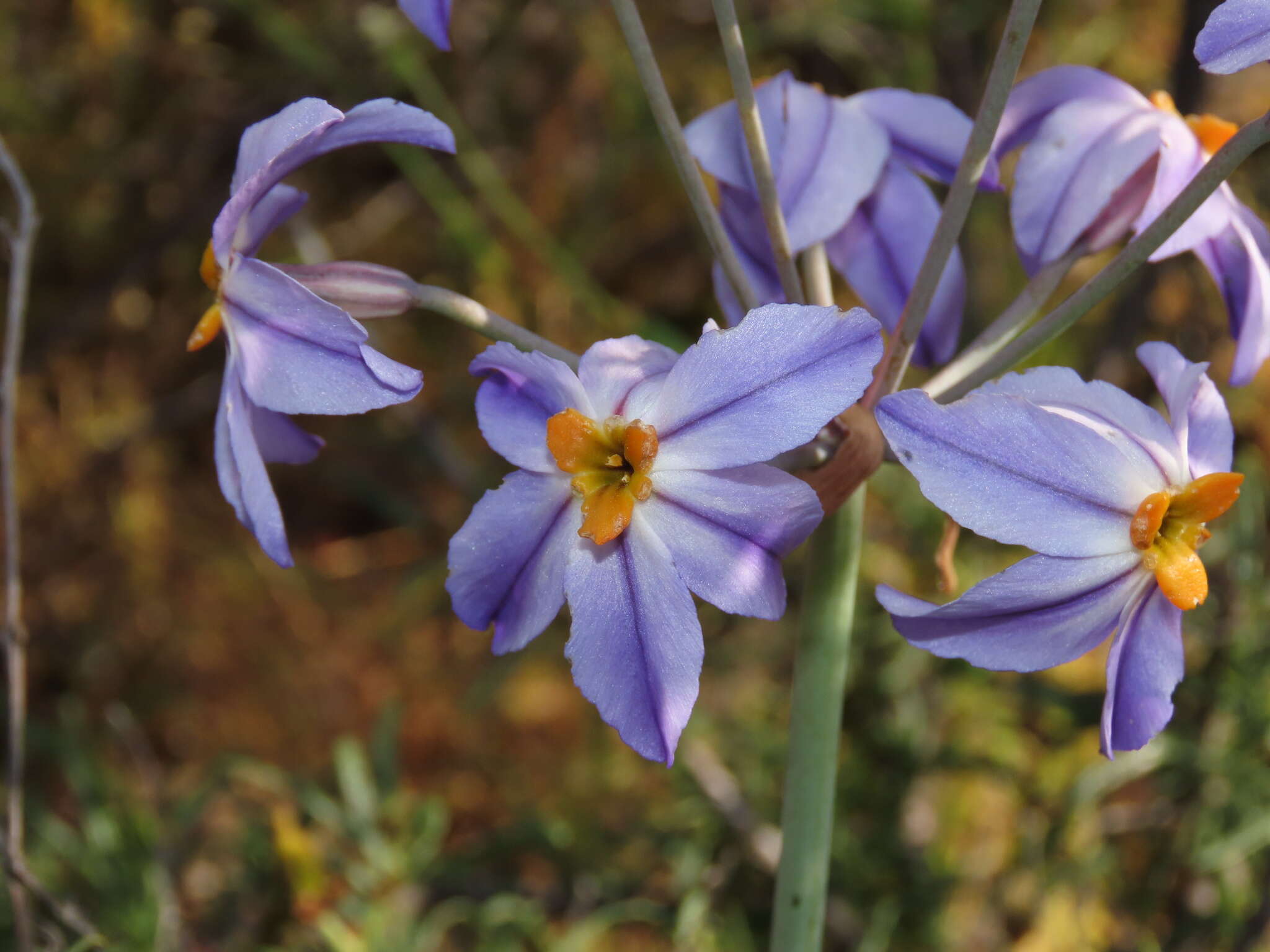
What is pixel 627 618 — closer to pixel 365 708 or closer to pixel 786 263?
pixel 786 263

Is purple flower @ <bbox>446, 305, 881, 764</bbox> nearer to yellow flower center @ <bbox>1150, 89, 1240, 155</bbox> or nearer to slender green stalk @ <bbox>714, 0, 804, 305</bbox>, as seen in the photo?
slender green stalk @ <bbox>714, 0, 804, 305</bbox>

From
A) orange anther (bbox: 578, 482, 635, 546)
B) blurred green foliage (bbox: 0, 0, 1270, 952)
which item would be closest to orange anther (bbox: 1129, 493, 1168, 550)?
orange anther (bbox: 578, 482, 635, 546)

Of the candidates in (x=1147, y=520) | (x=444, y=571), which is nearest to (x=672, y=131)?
(x=1147, y=520)

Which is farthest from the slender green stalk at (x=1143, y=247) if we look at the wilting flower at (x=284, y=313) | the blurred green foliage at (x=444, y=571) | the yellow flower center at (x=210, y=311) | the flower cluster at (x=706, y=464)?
the blurred green foliage at (x=444, y=571)

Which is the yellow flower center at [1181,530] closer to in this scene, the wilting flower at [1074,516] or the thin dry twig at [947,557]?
the wilting flower at [1074,516]

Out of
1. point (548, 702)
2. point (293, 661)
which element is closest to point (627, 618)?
point (548, 702)
